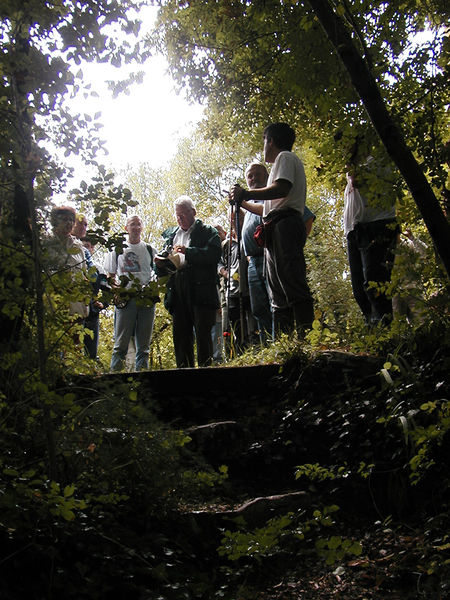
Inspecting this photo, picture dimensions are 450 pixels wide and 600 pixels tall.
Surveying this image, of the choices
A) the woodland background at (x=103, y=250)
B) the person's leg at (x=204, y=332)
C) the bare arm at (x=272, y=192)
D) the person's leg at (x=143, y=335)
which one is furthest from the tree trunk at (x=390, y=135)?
the person's leg at (x=143, y=335)

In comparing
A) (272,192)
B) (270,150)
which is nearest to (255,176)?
(270,150)

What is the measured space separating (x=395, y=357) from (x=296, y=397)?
890mm

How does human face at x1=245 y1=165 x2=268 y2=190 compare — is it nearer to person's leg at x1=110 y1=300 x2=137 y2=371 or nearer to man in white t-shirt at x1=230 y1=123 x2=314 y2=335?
man in white t-shirt at x1=230 y1=123 x2=314 y2=335

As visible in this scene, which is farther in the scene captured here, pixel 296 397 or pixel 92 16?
pixel 296 397

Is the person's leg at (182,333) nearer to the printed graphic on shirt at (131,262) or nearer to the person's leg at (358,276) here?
the printed graphic on shirt at (131,262)

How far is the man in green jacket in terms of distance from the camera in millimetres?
6094

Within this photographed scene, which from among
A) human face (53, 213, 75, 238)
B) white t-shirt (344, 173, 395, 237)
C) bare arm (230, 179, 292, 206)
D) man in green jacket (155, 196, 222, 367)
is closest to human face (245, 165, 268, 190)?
man in green jacket (155, 196, 222, 367)

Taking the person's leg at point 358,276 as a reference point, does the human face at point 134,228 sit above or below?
above

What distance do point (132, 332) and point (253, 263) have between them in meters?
1.55

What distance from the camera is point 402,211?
258 cm

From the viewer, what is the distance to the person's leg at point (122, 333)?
21.1ft

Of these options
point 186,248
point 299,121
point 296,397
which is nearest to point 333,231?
point 299,121

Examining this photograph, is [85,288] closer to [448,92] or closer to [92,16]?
[92,16]

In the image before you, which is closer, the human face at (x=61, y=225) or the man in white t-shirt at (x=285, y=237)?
the human face at (x=61, y=225)
